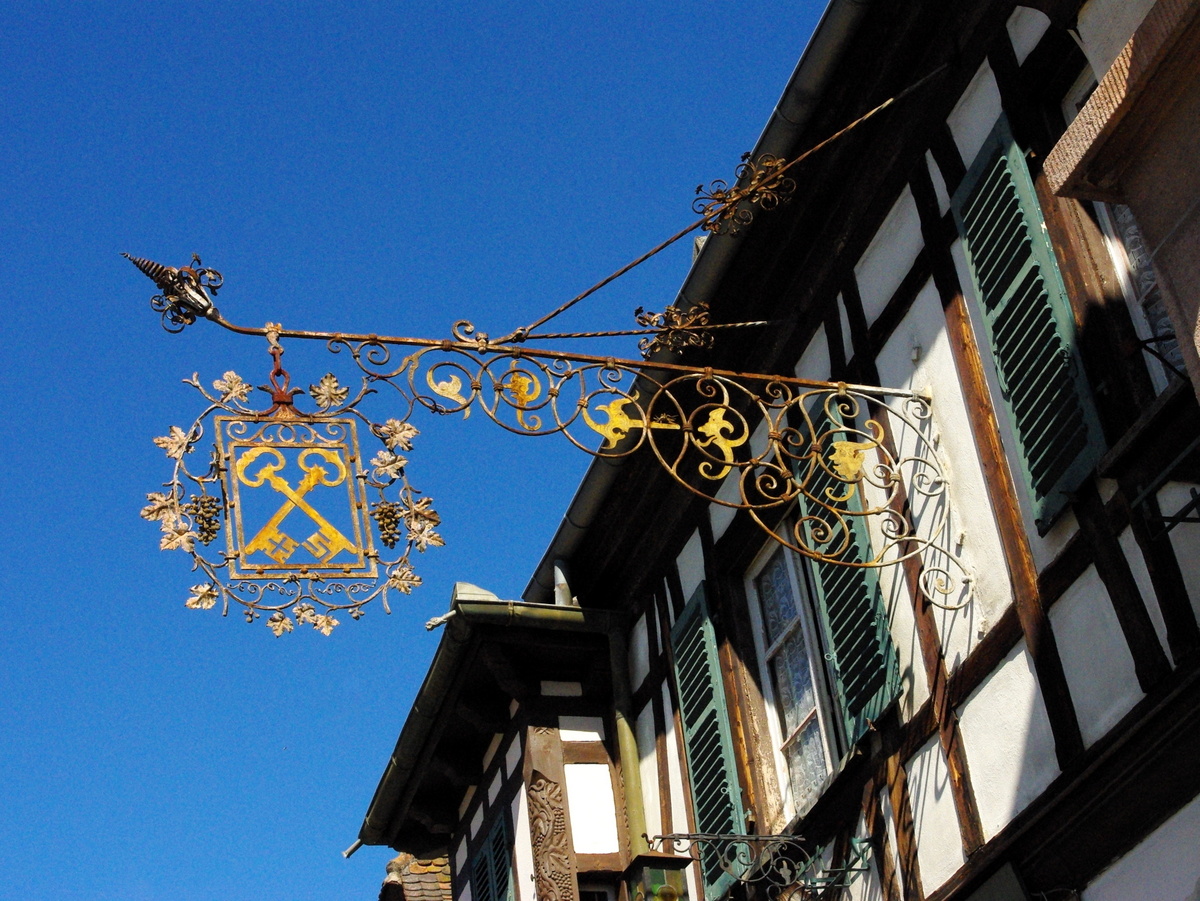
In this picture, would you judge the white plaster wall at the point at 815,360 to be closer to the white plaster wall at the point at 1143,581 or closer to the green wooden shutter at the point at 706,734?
the green wooden shutter at the point at 706,734

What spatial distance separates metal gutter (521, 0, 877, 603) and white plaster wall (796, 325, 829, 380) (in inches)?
26.1

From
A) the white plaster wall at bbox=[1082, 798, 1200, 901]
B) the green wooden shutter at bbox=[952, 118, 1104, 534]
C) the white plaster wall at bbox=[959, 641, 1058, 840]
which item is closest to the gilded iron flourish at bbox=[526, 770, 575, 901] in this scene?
the white plaster wall at bbox=[959, 641, 1058, 840]

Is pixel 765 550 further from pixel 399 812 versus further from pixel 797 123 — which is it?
pixel 399 812

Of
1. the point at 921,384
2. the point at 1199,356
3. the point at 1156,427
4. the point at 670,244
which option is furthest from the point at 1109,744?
the point at 670,244

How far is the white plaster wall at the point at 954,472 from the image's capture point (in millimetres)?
7605

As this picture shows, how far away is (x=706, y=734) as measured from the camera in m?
10.3

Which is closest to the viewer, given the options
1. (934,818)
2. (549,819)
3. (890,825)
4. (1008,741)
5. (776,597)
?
(1008,741)

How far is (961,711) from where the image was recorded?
7605mm

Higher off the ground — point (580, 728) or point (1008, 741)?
point (580, 728)

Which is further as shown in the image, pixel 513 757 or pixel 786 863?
pixel 513 757

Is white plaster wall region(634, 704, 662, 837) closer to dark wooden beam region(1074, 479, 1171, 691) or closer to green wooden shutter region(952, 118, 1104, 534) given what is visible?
green wooden shutter region(952, 118, 1104, 534)

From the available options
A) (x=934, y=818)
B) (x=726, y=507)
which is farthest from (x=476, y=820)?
(x=934, y=818)

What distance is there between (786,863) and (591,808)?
2835mm

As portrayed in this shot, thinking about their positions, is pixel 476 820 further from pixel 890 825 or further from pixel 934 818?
pixel 934 818
